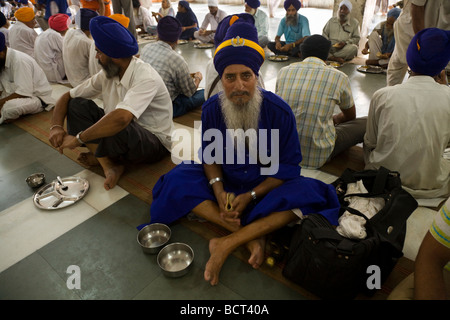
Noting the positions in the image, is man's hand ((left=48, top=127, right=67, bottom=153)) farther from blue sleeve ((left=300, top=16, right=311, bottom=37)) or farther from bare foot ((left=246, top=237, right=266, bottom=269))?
blue sleeve ((left=300, top=16, right=311, bottom=37))

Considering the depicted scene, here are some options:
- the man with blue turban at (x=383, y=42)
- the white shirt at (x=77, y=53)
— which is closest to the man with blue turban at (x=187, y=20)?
the white shirt at (x=77, y=53)

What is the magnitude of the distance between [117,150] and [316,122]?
1.73 metres

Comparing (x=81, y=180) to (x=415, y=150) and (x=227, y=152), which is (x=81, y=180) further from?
(x=415, y=150)

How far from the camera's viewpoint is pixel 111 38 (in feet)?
7.53

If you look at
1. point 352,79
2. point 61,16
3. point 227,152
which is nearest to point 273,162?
point 227,152

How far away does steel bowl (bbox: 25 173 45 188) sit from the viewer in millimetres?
2574

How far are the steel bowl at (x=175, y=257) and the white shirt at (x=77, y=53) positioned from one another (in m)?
3.49

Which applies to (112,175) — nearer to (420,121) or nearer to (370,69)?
(420,121)

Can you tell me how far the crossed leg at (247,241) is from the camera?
171 cm

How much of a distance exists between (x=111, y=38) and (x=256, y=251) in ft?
6.53

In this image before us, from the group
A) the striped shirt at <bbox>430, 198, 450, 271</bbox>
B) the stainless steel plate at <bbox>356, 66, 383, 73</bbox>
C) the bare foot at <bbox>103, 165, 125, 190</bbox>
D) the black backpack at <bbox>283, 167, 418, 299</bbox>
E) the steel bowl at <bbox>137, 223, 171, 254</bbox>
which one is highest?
the striped shirt at <bbox>430, 198, 450, 271</bbox>

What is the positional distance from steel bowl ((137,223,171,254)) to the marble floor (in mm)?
74

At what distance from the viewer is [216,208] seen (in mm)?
2006

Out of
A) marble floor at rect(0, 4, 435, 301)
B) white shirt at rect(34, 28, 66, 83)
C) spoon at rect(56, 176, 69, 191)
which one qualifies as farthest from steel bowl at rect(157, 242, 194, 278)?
white shirt at rect(34, 28, 66, 83)
